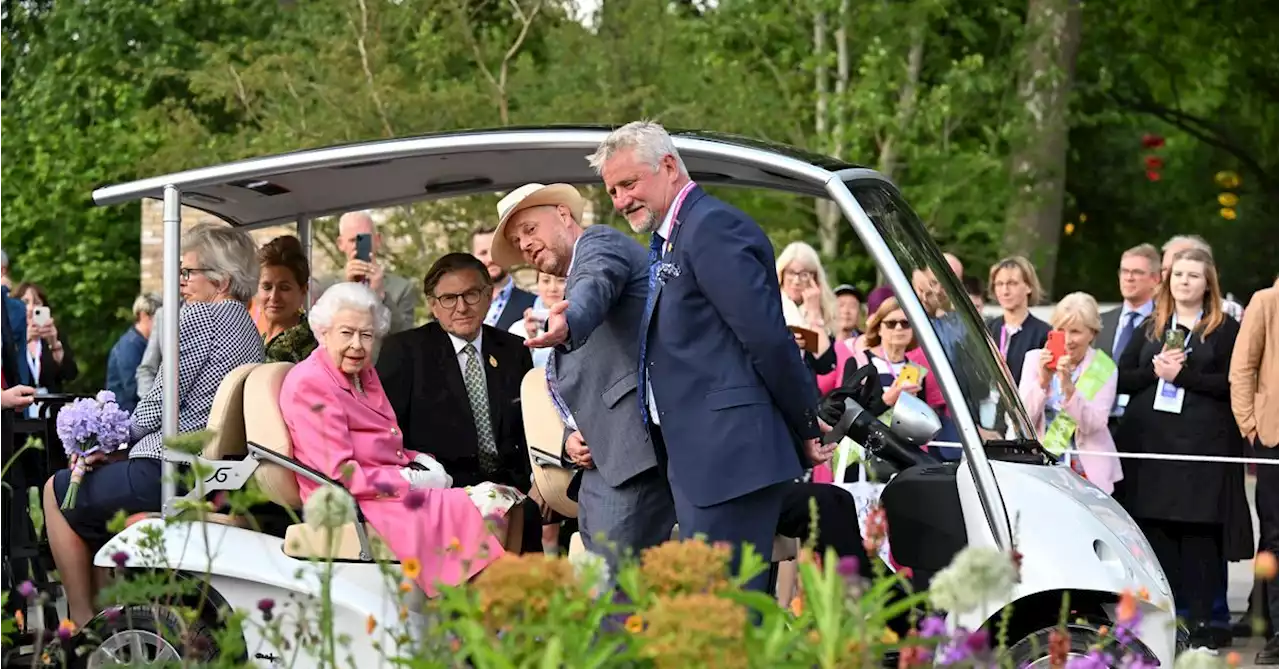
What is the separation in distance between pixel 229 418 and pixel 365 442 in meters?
0.46

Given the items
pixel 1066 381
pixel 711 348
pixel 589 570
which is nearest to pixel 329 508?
Answer: pixel 589 570

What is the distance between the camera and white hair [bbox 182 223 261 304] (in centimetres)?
782

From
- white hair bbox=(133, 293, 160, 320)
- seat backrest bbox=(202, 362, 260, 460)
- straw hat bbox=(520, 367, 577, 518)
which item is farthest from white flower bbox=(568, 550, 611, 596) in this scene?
white hair bbox=(133, 293, 160, 320)

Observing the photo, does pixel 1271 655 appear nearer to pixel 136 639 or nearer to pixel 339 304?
pixel 339 304

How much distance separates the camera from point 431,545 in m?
7.07

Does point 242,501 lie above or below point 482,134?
below

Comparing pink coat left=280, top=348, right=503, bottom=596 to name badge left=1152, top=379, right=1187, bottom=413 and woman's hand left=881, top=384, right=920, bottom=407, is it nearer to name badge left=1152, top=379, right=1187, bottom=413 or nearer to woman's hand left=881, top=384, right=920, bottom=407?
woman's hand left=881, top=384, right=920, bottom=407

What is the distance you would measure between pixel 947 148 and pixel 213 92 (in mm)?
7965

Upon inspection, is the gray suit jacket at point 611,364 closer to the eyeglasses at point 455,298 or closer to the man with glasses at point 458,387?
the man with glasses at point 458,387

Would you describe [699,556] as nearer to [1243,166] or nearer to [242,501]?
[242,501]

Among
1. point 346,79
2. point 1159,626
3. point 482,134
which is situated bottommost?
point 1159,626

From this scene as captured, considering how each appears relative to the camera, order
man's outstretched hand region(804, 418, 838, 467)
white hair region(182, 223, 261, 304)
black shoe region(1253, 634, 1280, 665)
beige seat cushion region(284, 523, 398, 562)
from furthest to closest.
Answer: black shoe region(1253, 634, 1280, 665) → white hair region(182, 223, 261, 304) → beige seat cushion region(284, 523, 398, 562) → man's outstretched hand region(804, 418, 838, 467)

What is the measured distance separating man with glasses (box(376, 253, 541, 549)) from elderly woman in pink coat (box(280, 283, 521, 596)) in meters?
0.61

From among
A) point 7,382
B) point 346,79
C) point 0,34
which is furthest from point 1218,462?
point 0,34
